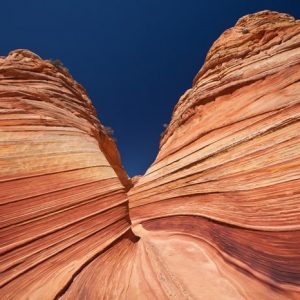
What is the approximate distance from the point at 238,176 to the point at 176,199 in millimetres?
1900

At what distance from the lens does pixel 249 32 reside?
828 centimetres

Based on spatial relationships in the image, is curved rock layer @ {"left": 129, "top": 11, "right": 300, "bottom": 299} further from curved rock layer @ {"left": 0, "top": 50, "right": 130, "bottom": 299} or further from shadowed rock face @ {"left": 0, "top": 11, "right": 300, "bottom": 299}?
curved rock layer @ {"left": 0, "top": 50, "right": 130, "bottom": 299}

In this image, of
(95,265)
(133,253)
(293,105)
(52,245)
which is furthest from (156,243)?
(293,105)

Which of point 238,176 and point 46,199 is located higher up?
point 46,199

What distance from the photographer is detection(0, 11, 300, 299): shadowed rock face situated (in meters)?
2.97

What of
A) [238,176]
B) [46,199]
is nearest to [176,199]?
[238,176]

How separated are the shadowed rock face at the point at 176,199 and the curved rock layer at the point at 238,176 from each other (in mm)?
24

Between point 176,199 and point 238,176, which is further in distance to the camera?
point 176,199

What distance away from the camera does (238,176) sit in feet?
15.1

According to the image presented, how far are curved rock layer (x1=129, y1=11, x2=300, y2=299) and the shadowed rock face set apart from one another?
0.08 feet

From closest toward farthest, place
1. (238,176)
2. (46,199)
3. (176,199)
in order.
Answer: (46,199) < (238,176) < (176,199)

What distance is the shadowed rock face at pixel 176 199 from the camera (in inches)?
117

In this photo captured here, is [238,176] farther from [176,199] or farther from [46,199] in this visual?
[46,199]

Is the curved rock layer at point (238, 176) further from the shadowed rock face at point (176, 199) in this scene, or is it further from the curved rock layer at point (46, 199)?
the curved rock layer at point (46, 199)
